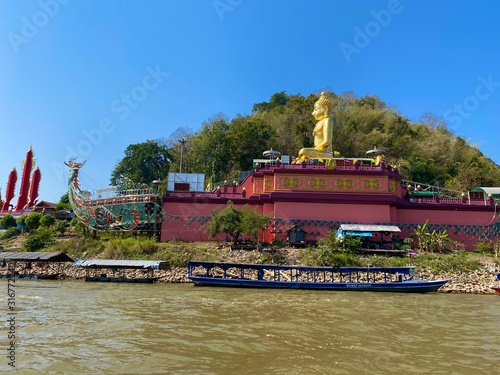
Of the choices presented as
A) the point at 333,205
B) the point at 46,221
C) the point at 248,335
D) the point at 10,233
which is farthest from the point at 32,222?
the point at 248,335

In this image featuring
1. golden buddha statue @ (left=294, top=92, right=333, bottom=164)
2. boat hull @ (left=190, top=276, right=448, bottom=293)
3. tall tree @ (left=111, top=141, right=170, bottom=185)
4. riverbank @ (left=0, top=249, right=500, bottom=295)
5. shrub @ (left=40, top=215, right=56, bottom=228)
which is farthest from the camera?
tall tree @ (left=111, top=141, right=170, bottom=185)

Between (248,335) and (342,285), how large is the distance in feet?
35.7

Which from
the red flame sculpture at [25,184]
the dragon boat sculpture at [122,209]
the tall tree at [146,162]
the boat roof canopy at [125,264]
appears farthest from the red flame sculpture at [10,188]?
the boat roof canopy at [125,264]

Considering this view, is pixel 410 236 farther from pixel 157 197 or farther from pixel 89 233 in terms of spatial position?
pixel 89 233

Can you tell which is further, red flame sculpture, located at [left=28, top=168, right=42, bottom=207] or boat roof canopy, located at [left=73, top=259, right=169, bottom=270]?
red flame sculpture, located at [left=28, top=168, right=42, bottom=207]

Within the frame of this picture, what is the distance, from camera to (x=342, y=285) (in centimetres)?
1969

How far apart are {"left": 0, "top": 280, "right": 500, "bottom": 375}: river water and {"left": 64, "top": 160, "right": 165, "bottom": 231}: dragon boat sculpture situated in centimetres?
1325

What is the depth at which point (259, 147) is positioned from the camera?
4222 centimetres

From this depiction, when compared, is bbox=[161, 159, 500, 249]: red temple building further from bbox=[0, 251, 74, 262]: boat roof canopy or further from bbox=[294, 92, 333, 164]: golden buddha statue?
bbox=[0, 251, 74, 262]: boat roof canopy

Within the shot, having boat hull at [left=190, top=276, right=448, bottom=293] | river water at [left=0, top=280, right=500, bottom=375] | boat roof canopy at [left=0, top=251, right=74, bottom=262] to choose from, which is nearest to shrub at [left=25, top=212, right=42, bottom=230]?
boat roof canopy at [left=0, top=251, right=74, bottom=262]

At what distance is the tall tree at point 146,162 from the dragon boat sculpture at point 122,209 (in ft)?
54.8

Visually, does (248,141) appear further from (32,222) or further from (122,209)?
(32,222)

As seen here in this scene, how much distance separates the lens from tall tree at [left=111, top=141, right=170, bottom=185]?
165 feet

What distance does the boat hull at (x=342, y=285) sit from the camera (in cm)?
1941
